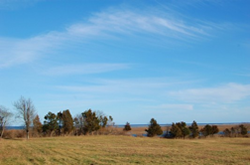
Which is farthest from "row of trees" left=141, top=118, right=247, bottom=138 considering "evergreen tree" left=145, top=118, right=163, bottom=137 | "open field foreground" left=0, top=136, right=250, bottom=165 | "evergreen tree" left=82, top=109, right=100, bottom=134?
"open field foreground" left=0, top=136, right=250, bottom=165

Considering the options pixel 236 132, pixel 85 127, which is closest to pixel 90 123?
pixel 85 127

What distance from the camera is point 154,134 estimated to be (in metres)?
69.9

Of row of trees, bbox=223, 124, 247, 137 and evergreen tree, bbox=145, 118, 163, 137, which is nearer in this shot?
evergreen tree, bbox=145, 118, 163, 137

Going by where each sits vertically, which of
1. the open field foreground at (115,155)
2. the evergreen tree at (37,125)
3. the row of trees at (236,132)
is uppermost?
the evergreen tree at (37,125)

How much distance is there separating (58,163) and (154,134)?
53.6 metres

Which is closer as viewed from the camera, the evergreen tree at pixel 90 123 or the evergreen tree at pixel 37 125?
the evergreen tree at pixel 37 125

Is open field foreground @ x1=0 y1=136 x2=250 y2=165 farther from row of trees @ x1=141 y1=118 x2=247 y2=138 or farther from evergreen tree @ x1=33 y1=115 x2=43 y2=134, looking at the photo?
row of trees @ x1=141 y1=118 x2=247 y2=138

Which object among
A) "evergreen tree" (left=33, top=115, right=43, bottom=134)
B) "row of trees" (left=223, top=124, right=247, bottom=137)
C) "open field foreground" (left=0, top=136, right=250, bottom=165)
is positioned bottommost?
"row of trees" (left=223, top=124, right=247, bottom=137)

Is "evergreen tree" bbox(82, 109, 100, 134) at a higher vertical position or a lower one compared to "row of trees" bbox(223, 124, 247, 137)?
higher

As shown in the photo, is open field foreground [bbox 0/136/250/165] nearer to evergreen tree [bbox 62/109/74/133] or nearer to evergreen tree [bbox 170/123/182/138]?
evergreen tree [bbox 170/123/182/138]

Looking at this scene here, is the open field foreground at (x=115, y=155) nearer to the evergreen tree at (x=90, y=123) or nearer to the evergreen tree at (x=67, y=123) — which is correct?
the evergreen tree at (x=67, y=123)

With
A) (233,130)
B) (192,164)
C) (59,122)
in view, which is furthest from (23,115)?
(233,130)

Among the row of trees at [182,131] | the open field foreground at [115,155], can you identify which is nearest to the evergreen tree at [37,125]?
the row of trees at [182,131]

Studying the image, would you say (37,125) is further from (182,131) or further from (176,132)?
(182,131)
